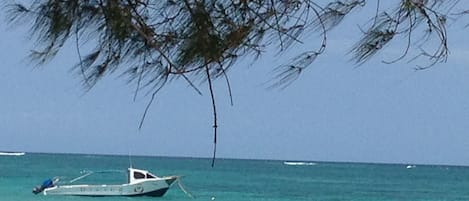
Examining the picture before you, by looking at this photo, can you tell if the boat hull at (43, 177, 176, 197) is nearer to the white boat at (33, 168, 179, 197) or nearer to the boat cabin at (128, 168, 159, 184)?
the white boat at (33, 168, 179, 197)

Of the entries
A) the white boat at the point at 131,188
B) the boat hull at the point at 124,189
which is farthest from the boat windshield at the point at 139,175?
the boat hull at the point at 124,189

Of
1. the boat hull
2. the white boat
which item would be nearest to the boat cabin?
the white boat

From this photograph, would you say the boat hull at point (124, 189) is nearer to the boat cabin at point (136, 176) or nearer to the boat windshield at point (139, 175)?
the boat cabin at point (136, 176)

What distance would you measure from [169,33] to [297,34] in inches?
14.4

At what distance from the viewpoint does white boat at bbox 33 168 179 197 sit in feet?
115

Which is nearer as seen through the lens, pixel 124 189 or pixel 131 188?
pixel 131 188

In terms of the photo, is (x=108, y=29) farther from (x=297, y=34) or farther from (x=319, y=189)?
(x=319, y=189)

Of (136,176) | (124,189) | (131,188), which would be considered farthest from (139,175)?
(131,188)

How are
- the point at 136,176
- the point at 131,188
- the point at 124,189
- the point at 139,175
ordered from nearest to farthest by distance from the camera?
the point at 131,188, the point at 124,189, the point at 136,176, the point at 139,175

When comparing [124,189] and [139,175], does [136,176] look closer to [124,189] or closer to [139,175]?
[139,175]

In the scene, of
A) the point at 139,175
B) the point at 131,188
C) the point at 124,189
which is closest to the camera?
the point at 131,188

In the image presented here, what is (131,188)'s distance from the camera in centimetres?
3500

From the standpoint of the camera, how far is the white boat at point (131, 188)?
115 feet

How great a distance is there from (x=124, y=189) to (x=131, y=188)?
3.03ft
